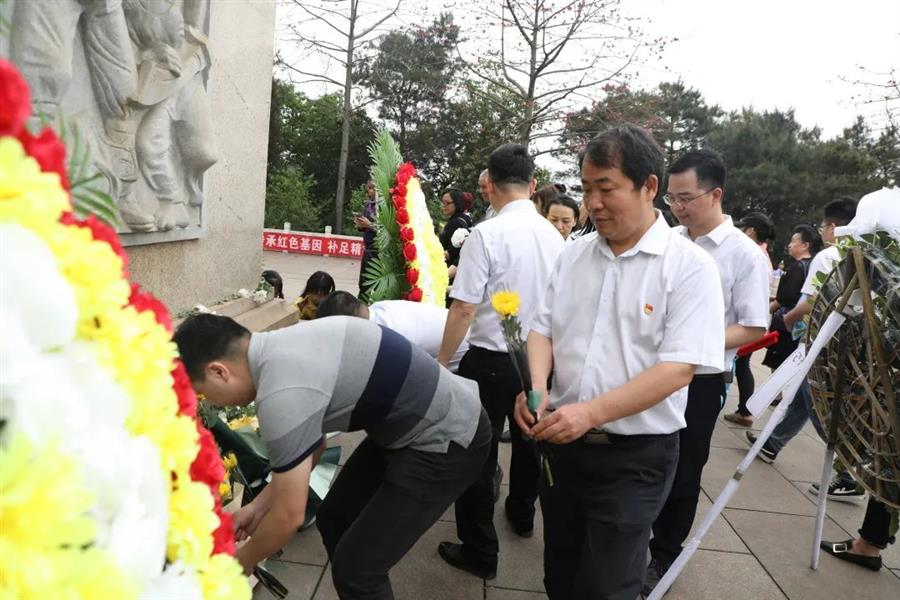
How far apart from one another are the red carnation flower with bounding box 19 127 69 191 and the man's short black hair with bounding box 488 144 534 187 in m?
3.00

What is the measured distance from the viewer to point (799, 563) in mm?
3818

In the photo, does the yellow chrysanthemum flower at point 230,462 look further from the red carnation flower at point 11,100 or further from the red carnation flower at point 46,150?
the red carnation flower at point 11,100

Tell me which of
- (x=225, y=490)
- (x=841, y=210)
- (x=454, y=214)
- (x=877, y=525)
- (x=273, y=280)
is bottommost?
(x=877, y=525)

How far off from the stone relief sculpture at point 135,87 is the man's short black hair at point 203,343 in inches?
71.4

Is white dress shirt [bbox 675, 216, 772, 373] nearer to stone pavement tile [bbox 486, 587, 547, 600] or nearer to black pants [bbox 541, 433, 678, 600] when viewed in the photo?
black pants [bbox 541, 433, 678, 600]

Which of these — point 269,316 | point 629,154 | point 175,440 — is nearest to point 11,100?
point 175,440

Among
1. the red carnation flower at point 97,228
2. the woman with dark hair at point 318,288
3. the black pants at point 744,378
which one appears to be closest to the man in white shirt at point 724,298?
the woman with dark hair at point 318,288

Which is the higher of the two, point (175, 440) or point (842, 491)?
point (175, 440)

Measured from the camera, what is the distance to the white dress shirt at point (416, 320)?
10.8 ft

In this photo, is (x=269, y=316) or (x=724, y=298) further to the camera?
(x=269, y=316)

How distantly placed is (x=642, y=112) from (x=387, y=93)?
18.0m

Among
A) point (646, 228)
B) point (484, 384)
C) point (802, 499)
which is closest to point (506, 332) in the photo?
point (646, 228)

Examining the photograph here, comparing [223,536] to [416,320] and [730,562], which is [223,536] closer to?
[416,320]

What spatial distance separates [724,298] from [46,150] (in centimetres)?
310
